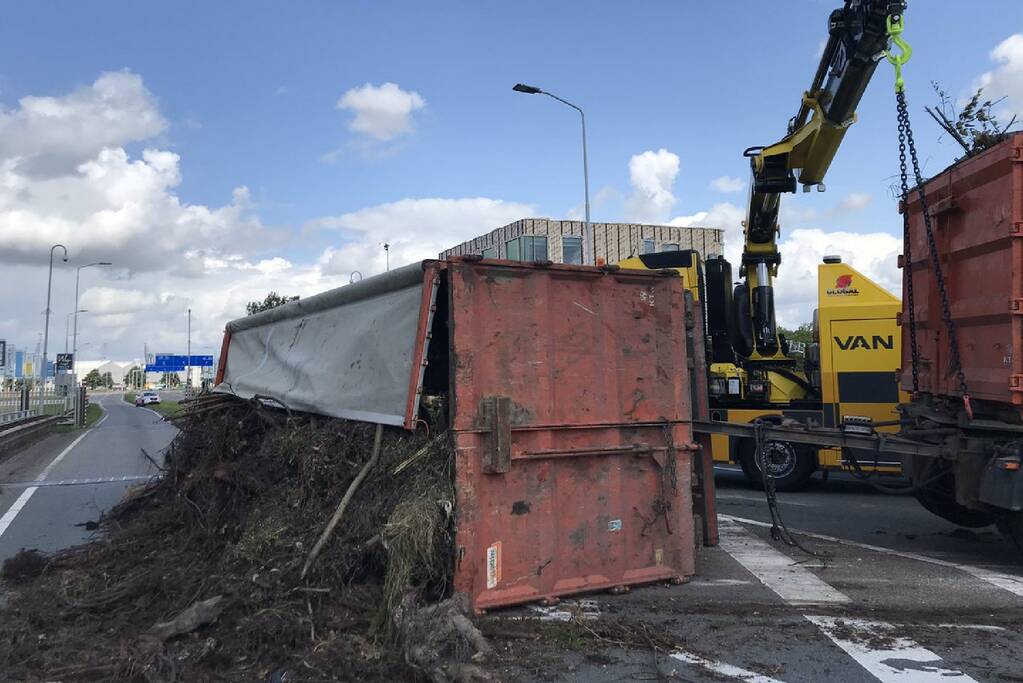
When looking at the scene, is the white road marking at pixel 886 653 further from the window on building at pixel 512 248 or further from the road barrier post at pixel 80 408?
the road barrier post at pixel 80 408

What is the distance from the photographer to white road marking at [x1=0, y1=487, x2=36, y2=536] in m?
8.98

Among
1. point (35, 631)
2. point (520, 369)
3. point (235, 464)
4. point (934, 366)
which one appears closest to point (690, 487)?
point (520, 369)

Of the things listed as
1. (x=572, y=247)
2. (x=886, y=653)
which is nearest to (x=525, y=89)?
(x=886, y=653)

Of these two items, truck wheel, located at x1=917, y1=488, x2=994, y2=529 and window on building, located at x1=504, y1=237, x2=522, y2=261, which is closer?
truck wheel, located at x1=917, y1=488, x2=994, y2=529

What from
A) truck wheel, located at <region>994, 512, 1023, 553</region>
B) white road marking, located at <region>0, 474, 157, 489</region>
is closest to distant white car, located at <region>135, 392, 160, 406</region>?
white road marking, located at <region>0, 474, 157, 489</region>

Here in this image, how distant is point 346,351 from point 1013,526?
5739mm

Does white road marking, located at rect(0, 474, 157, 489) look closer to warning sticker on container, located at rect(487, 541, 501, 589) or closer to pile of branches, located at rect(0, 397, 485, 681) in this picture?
pile of branches, located at rect(0, 397, 485, 681)

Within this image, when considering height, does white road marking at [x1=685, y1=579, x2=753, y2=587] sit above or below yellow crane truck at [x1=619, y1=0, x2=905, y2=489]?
below

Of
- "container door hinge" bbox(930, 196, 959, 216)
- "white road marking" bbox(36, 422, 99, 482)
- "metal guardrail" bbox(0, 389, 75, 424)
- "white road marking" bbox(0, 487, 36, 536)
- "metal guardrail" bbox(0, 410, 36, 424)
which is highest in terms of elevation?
"container door hinge" bbox(930, 196, 959, 216)

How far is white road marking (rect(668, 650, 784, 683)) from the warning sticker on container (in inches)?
49.8

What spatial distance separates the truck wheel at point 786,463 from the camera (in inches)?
434

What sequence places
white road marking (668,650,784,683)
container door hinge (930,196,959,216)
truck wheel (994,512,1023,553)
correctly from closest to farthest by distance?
white road marking (668,650,784,683) < truck wheel (994,512,1023,553) < container door hinge (930,196,959,216)

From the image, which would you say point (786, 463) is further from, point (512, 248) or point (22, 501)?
point (512, 248)

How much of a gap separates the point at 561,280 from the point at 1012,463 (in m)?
3.83
